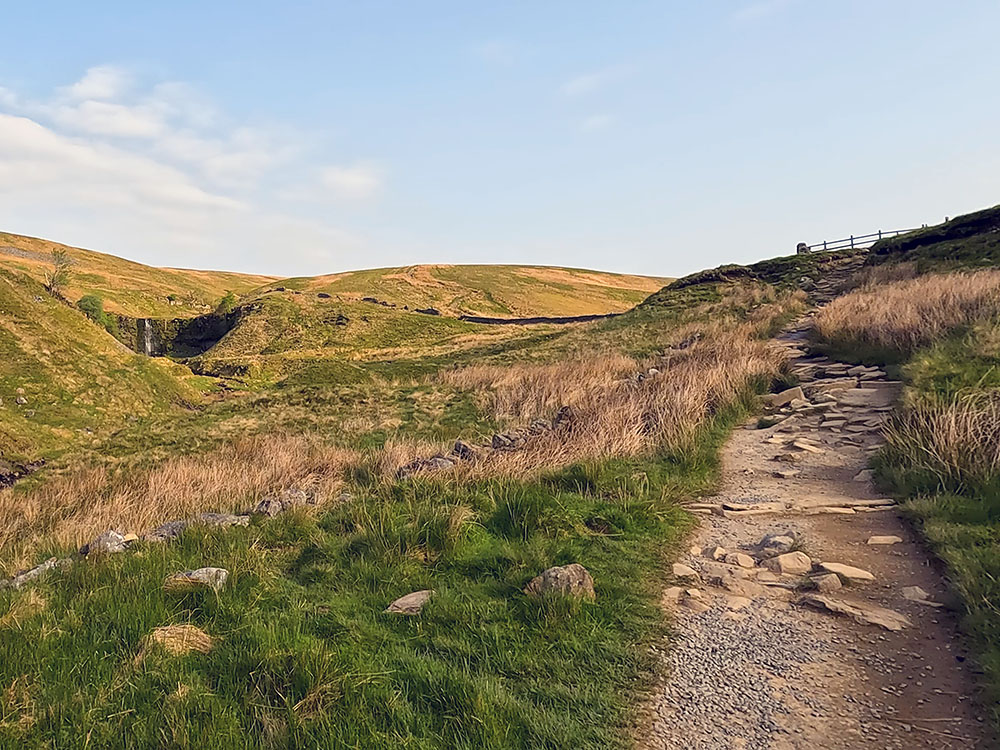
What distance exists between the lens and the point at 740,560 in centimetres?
→ 524

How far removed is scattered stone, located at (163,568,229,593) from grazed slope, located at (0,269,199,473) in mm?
16393

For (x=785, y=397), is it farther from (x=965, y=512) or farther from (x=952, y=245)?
(x=952, y=245)

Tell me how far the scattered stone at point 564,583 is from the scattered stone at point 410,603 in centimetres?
78

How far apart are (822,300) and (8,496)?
98.9 feet

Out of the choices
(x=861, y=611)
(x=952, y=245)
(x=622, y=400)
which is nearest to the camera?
(x=861, y=611)

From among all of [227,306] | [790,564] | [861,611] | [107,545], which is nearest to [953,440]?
[790,564]

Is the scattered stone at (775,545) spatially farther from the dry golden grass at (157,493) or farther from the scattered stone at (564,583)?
the dry golden grass at (157,493)

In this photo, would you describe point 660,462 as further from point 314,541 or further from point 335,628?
point 335,628

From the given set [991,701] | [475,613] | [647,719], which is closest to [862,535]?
[991,701]

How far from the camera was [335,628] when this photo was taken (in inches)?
167

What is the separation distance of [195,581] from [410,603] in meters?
1.73

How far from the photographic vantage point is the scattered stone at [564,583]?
14.5ft

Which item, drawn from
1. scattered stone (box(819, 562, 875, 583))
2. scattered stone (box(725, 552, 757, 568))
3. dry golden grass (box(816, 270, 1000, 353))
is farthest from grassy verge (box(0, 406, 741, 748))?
dry golden grass (box(816, 270, 1000, 353))

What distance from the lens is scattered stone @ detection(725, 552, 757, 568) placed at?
517cm
